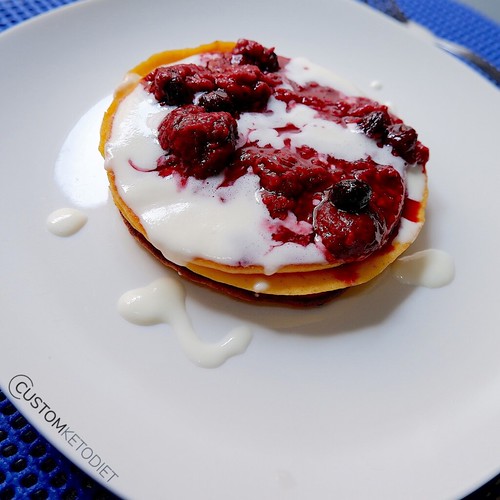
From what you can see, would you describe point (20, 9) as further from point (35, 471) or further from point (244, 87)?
point (35, 471)

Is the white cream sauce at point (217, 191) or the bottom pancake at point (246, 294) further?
the bottom pancake at point (246, 294)

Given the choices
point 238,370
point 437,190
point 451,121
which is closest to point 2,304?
point 238,370

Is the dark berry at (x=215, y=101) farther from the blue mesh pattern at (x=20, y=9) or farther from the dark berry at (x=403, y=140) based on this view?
the blue mesh pattern at (x=20, y=9)

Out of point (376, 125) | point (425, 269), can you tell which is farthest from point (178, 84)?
point (425, 269)

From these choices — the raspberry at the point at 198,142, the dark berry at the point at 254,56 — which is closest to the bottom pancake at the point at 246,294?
the raspberry at the point at 198,142

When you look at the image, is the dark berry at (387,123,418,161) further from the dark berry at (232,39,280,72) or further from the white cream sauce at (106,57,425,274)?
the dark berry at (232,39,280,72)

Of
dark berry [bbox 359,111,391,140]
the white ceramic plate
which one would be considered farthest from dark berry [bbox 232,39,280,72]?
Answer: the white ceramic plate
